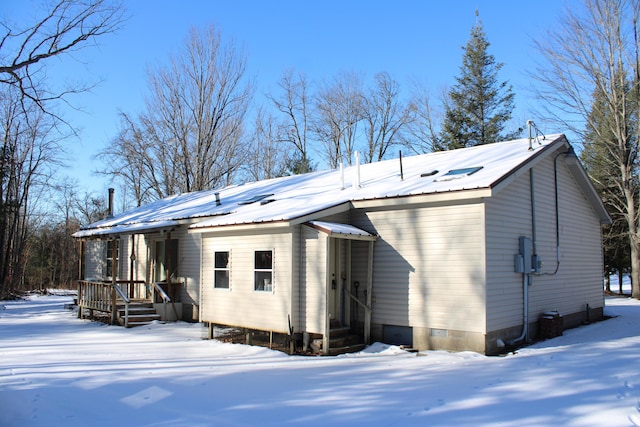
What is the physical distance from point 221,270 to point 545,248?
7.73m

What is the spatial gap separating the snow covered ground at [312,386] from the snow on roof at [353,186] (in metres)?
3.18

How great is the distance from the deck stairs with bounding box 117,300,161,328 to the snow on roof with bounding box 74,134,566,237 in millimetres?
2326

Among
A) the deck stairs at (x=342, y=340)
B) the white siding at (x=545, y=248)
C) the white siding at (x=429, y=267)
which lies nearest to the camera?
the white siding at (x=429, y=267)

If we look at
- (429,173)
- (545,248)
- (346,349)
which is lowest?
(346,349)

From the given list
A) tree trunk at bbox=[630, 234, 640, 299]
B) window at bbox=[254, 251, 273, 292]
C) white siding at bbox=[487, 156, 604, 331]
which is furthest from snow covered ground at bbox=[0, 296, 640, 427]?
tree trunk at bbox=[630, 234, 640, 299]

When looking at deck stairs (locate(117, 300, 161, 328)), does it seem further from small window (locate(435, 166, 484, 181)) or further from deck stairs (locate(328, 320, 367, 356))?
small window (locate(435, 166, 484, 181))

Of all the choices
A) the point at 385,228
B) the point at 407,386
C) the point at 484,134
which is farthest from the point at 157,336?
the point at 484,134

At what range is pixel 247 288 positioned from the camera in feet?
37.6

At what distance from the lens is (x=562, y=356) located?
8758mm

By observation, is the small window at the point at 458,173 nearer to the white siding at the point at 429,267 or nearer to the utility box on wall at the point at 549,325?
the white siding at the point at 429,267

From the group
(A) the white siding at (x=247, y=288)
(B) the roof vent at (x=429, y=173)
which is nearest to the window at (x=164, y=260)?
(A) the white siding at (x=247, y=288)

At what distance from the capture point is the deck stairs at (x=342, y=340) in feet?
33.7

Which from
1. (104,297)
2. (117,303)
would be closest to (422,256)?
(117,303)

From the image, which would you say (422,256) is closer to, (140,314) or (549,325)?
(549,325)
